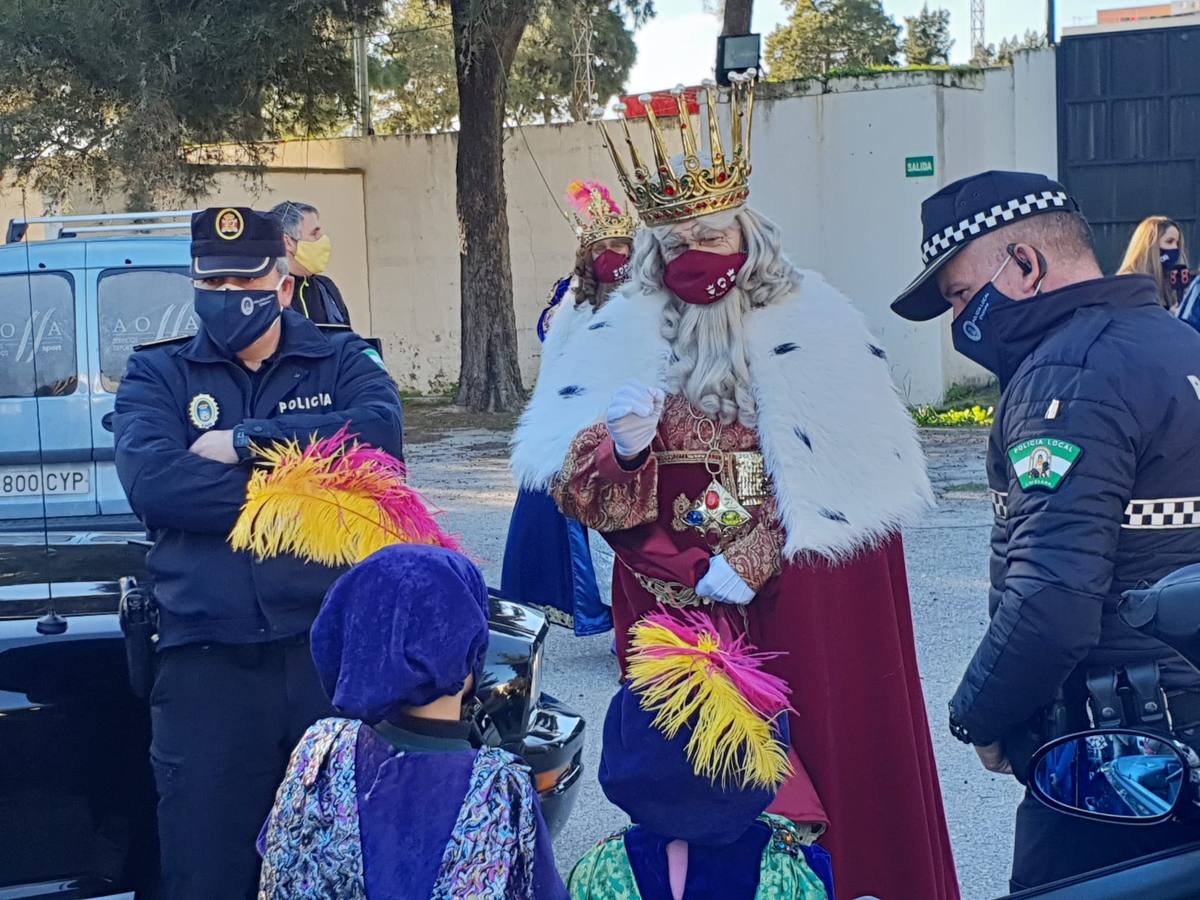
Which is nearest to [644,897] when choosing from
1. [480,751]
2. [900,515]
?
[480,751]

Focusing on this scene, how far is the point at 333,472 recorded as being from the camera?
2.93m

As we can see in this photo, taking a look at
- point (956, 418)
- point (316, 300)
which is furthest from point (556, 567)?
point (956, 418)

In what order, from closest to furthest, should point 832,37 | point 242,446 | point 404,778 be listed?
point 404,778 < point 242,446 < point 832,37

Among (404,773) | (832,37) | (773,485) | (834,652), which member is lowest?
(834,652)

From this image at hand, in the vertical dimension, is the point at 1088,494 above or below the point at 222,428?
below

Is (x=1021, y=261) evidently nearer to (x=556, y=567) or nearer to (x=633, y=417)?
(x=633, y=417)

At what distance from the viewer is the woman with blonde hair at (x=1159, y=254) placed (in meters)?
6.92

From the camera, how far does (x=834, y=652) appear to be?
3.23 meters

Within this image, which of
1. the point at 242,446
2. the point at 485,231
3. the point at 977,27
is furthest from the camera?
the point at 977,27

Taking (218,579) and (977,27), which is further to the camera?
(977,27)

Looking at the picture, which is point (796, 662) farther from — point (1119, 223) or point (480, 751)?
point (1119, 223)

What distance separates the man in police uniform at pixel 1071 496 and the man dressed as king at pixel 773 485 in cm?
51

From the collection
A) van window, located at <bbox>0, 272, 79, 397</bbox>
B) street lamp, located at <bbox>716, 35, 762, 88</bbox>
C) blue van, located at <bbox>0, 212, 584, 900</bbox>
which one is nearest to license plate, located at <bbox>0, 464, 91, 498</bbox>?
van window, located at <bbox>0, 272, 79, 397</bbox>

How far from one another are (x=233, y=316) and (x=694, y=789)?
1.69 metres
